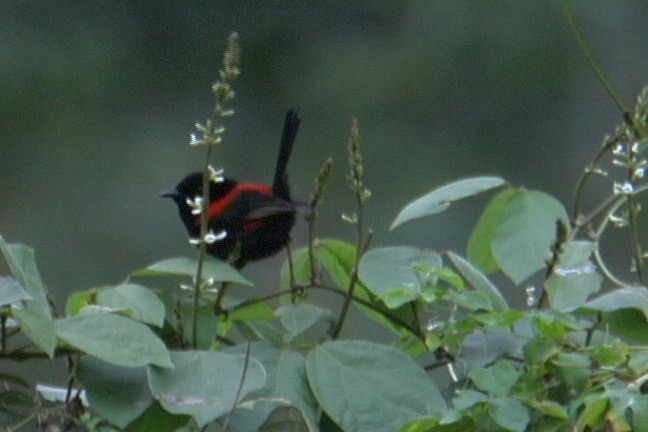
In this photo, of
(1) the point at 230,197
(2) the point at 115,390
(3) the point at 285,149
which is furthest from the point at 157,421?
(1) the point at 230,197

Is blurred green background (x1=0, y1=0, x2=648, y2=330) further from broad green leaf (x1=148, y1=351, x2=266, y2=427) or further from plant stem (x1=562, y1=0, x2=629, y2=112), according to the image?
broad green leaf (x1=148, y1=351, x2=266, y2=427)

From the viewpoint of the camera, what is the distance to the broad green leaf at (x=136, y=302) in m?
1.40

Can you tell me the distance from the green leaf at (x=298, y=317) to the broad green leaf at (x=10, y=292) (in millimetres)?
293

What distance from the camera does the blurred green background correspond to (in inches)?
318

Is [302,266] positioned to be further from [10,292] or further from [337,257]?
[10,292]

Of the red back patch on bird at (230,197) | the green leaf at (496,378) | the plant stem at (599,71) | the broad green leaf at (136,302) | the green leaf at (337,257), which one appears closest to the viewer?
the green leaf at (496,378)

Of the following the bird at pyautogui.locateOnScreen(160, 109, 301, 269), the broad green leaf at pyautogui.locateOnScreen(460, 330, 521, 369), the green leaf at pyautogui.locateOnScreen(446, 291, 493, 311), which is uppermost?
the green leaf at pyautogui.locateOnScreen(446, 291, 493, 311)

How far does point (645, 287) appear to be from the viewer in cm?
150

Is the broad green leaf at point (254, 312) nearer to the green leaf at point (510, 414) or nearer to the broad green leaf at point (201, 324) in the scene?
the broad green leaf at point (201, 324)

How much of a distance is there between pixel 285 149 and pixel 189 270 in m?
1.69

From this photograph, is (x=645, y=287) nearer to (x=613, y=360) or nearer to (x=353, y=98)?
(x=613, y=360)

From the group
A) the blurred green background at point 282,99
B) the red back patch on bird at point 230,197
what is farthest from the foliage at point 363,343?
the blurred green background at point 282,99

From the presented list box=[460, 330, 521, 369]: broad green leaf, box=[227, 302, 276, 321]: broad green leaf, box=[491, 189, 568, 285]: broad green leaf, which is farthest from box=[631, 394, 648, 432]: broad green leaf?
box=[227, 302, 276, 321]: broad green leaf

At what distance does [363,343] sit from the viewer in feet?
4.66
